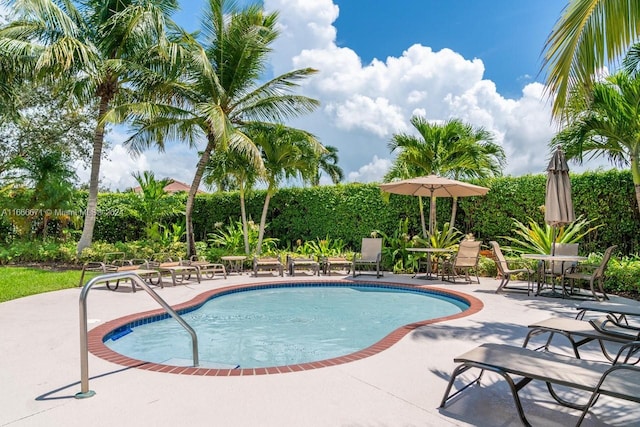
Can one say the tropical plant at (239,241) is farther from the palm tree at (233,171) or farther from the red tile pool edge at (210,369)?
the red tile pool edge at (210,369)

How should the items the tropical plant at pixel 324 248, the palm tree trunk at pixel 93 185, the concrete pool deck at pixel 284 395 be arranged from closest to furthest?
the concrete pool deck at pixel 284 395 → the palm tree trunk at pixel 93 185 → the tropical plant at pixel 324 248

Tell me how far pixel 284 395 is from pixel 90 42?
1427cm

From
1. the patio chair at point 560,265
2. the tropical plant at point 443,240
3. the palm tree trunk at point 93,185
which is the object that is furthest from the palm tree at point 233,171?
the patio chair at point 560,265

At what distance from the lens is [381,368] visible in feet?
13.6

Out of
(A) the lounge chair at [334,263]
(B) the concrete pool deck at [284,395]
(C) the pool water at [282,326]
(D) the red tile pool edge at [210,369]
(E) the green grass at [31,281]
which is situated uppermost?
(A) the lounge chair at [334,263]

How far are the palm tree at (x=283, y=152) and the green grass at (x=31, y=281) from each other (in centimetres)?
584

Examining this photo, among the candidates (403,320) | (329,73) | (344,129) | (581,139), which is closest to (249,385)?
(403,320)

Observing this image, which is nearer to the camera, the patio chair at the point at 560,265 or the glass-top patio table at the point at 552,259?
the glass-top patio table at the point at 552,259

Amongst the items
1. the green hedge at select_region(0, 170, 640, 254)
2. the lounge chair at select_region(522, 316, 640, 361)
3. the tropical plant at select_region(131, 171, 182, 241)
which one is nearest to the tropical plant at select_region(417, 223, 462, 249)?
the green hedge at select_region(0, 170, 640, 254)

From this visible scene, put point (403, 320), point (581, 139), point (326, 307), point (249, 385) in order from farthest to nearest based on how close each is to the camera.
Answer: point (581, 139) < point (326, 307) < point (403, 320) < point (249, 385)

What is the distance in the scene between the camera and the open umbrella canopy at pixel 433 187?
428 inches

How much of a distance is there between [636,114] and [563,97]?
559 centimetres

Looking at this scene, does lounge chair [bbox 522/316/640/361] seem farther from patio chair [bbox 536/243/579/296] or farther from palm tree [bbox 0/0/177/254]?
palm tree [bbox 0/0/177/254]

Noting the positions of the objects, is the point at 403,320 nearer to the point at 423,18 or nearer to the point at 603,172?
the point at 603,172
